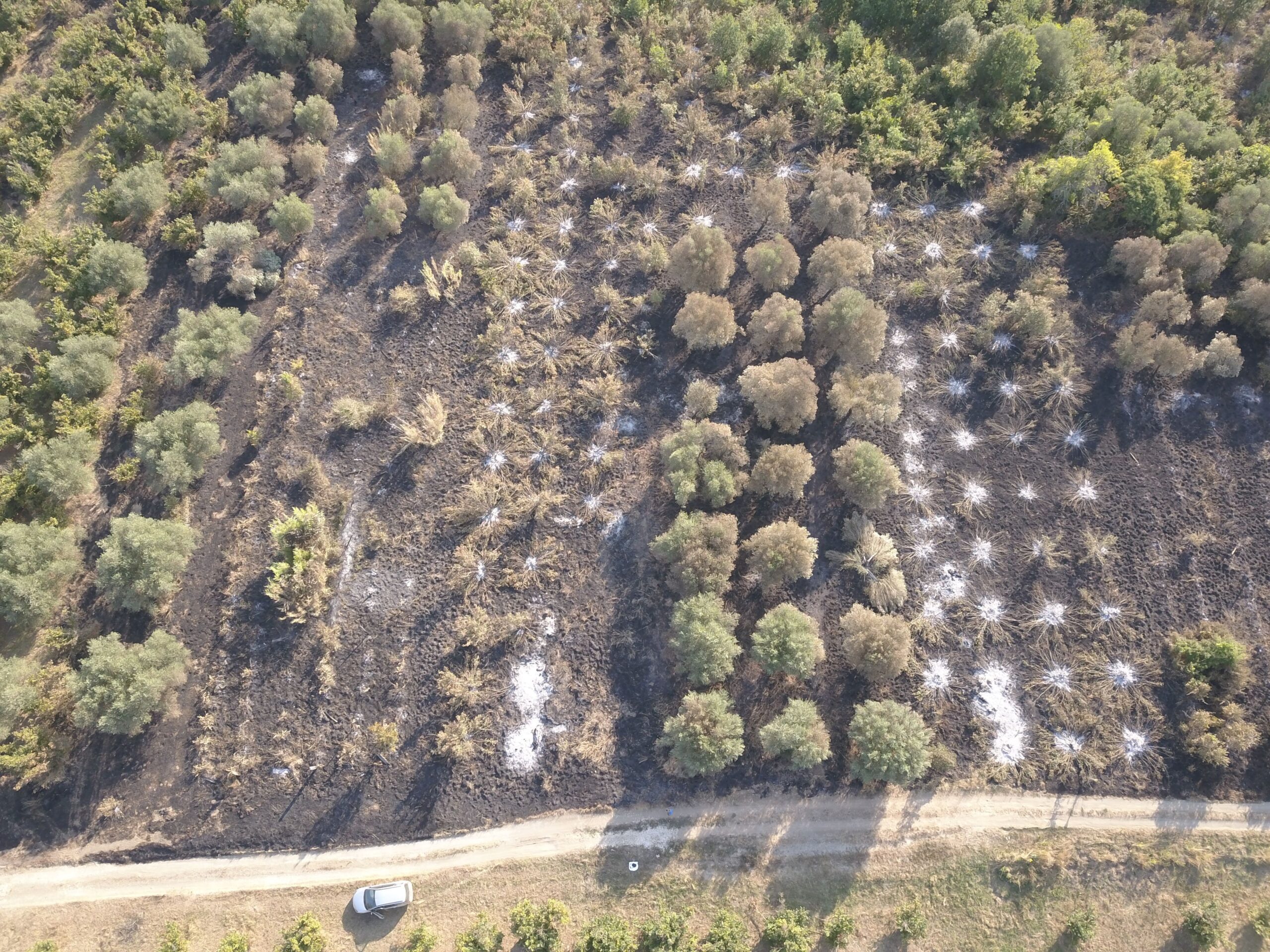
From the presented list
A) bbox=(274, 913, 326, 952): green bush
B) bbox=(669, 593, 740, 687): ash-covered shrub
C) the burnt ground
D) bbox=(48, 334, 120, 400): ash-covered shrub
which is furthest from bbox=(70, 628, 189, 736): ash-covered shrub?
bbox=(669, 593, 740, 687): ash-covered shrub

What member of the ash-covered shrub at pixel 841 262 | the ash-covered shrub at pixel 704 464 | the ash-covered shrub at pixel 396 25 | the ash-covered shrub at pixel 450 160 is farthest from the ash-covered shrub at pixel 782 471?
the ash-covered shrub at pixel 396 25

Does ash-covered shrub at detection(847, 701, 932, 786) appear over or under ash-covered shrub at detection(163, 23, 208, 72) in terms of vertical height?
under

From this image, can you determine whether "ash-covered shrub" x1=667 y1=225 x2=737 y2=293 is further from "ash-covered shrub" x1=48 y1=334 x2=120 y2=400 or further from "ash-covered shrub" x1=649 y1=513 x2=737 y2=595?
"ash-covered shrub" x1=48 y1=334 x2=120 y2=400

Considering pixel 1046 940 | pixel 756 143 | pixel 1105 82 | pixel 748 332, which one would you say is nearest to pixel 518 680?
pixel 748 332

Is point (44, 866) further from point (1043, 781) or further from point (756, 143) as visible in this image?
point (756, 143)

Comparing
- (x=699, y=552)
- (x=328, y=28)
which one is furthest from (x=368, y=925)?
(x=328, y=28)

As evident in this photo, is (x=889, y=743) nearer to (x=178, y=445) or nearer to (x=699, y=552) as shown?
(x=699, y=552)
